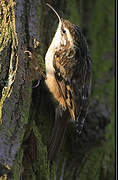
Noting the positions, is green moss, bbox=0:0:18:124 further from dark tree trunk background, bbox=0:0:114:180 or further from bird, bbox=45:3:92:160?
bird, bbox=45:3:92:160

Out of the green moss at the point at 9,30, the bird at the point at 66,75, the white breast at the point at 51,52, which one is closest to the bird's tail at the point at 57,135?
the bird at the point at 66,75

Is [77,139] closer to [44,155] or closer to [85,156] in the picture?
[85,156]

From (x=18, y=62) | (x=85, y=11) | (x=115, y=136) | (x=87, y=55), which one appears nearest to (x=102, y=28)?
(x=85, y=11)

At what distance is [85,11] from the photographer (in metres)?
3.05

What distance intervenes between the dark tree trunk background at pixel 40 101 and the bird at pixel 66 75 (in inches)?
2.0

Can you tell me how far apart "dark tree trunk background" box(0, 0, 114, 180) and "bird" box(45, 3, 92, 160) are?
0.05m

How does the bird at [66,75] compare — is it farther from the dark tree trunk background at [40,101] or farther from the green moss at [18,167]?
the green moss at [18,167]

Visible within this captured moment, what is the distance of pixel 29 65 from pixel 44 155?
503 millimetres

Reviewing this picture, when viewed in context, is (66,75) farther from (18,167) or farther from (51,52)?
(18,167)

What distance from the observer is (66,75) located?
2.23 meters

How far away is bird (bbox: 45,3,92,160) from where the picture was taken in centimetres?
219

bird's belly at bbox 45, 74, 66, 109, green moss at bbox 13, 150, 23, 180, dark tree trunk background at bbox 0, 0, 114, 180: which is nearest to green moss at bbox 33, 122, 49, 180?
dark tree trunk background at bbox 0, 0, 114, 180

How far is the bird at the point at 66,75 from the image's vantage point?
7.19ft

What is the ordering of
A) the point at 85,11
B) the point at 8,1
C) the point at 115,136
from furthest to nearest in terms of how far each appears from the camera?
the point at 85,11 < the point at 115,136 < the point at 8,1
